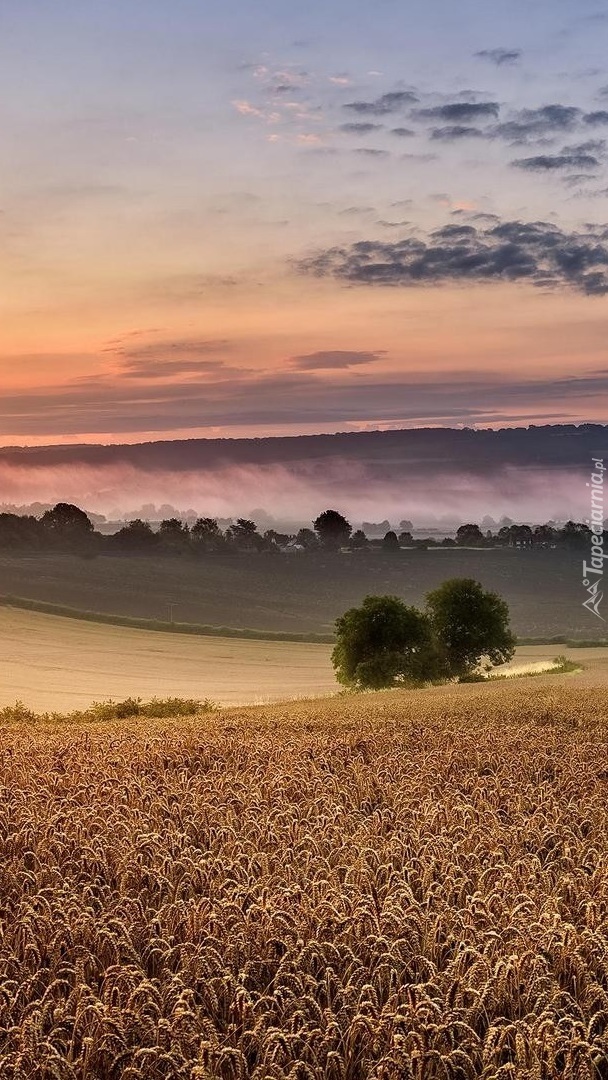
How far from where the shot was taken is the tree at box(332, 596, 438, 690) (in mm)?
65625

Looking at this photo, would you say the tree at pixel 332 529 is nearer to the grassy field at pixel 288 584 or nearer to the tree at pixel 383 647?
the grassy field at pixel 288 584

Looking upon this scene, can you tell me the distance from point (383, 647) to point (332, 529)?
229ft

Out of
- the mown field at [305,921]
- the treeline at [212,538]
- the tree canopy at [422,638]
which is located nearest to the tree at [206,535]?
the treeline at [212,538]

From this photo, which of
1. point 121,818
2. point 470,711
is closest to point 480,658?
point 470,711

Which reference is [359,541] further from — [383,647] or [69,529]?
[383,647]

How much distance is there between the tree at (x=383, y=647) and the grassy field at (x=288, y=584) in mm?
24385

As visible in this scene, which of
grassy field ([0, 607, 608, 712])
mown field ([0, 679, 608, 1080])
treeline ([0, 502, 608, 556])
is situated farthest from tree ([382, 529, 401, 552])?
mown field ([0, 679, 608, 1080])

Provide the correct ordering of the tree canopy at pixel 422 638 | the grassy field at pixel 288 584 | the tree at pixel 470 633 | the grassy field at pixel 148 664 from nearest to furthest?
the grassy field at pixel 148 664, the tree canopy at pixel 422 638, the tree at pixel 470 633, the grassy field at pixel 288 584

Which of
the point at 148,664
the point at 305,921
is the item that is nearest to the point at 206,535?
the point at 148,664

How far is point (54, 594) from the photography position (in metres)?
92.6

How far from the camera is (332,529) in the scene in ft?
447

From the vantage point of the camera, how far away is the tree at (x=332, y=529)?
130 meters

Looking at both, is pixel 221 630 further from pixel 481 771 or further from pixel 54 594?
pixel 481 771

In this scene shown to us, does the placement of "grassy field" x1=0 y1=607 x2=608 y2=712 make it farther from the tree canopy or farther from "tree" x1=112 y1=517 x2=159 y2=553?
"tree" x1=112 y1=517 x2=159 y2=553
